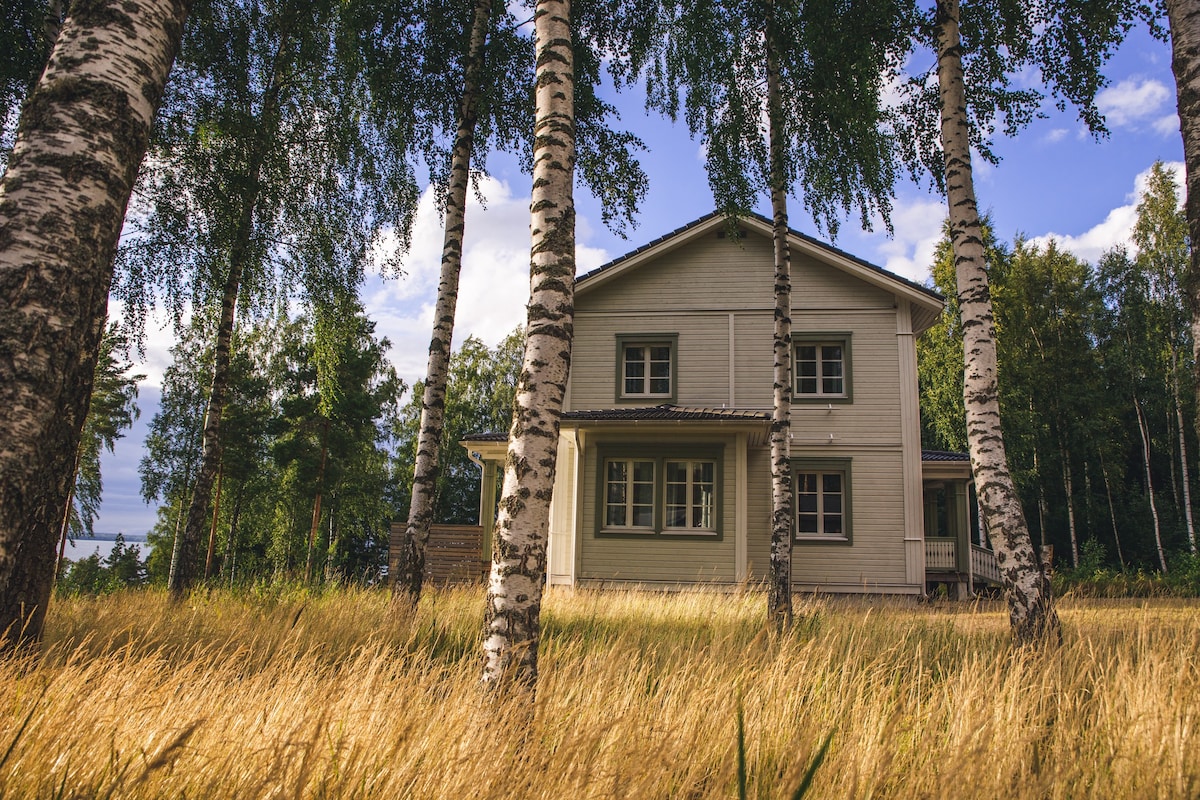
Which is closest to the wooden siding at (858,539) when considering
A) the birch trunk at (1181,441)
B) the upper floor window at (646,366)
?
the upper floor window at (646,366)

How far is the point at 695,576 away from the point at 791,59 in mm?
9173

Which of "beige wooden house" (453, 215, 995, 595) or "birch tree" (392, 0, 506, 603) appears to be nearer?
"birch tree" (392, 0, 506, 603)

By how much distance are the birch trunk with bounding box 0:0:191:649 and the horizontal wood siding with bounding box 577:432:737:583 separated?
1138cm

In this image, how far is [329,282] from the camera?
30.2 ft

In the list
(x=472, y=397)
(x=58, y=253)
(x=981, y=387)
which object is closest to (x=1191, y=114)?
→ (x=981, y=387)

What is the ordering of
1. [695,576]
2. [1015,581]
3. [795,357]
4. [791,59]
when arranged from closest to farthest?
[1015,581]
[791,59]
[695,576]
[795,357]

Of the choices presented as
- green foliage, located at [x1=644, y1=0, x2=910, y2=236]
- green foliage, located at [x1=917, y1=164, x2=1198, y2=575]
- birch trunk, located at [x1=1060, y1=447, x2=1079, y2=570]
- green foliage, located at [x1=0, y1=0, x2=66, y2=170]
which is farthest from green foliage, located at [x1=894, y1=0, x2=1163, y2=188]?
birch trunk, located at [x1=1060, y1=447, x2=1079, y2=570]

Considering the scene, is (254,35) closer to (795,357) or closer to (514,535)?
(514,535)

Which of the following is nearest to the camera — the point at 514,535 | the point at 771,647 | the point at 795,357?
the point at 514,535

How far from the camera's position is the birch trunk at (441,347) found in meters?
7.34

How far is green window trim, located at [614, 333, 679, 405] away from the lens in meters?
15.2

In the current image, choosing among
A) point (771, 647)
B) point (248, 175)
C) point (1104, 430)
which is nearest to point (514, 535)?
point (771, 647)

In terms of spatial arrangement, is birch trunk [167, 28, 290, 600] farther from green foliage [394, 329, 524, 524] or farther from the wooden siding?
green foliage [394, 329, 524, 524]

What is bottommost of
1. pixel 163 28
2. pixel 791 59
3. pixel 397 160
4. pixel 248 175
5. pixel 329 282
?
pixel 163 28
